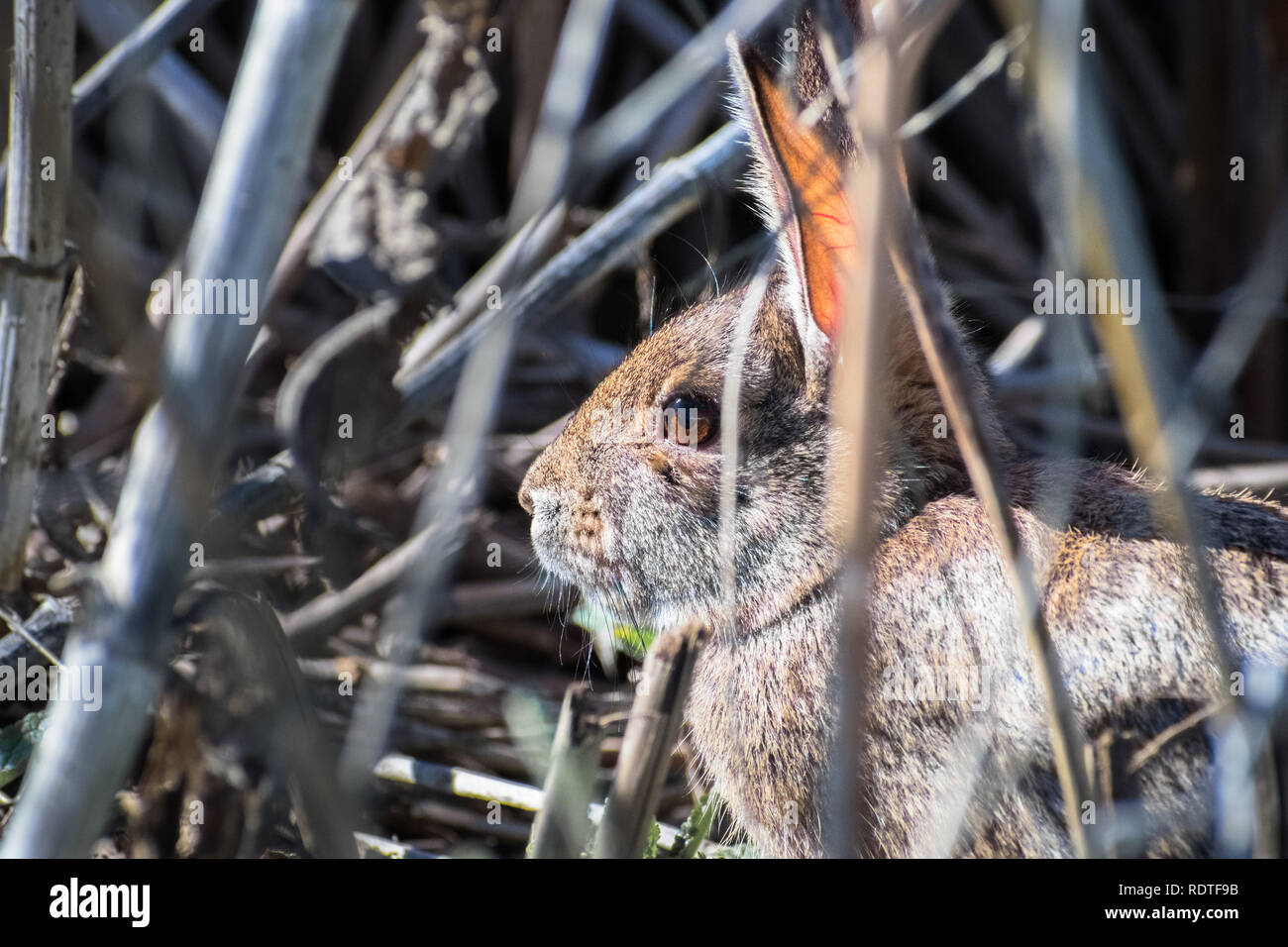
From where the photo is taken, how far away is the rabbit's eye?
2307 mm

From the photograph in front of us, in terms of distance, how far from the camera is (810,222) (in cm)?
201

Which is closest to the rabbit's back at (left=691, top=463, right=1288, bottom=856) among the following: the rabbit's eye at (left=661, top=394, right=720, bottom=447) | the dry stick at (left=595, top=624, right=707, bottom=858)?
the rabbit's eye at (left=661, top=394, right=720, bottom=447)

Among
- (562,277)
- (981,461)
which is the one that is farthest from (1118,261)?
(562,277)

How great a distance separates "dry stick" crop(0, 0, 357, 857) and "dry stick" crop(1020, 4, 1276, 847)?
0.94 metres

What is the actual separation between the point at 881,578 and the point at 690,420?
49 cm

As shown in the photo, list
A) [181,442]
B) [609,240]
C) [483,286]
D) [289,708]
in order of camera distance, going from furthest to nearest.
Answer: [483,286] < [609,240] < [289,708] < [181,442]

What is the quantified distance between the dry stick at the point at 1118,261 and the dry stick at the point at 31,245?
1702 mm

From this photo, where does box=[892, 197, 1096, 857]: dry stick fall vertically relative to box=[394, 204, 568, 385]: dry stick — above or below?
below

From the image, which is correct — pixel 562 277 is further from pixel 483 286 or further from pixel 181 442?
pixel 181 442

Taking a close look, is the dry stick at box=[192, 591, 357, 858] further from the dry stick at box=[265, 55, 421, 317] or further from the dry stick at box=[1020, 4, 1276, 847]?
the dry stick at box=[265, 55, 421, 317]

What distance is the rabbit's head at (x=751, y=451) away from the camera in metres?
2.07

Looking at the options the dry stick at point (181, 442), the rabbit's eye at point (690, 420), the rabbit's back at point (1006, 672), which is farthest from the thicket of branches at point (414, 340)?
the rabbit's eye at point (690, 420)

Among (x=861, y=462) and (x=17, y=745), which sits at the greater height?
(x=861, y=462)
